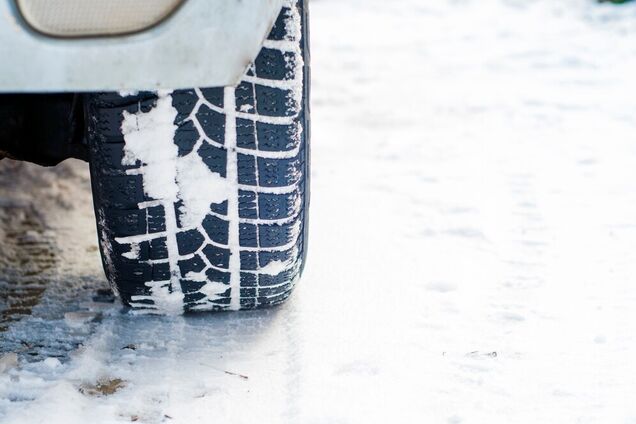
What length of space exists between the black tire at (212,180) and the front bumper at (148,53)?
29 cm

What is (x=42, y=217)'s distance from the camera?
1.89 meters

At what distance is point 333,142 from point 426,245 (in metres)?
0.72

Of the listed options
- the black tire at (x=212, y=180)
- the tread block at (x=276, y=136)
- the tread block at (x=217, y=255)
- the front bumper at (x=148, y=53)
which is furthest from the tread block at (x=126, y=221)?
the front bumper at (x=148, y=53)

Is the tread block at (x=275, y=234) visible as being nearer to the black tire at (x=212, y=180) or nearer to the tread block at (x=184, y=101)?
the black tire at (x=212, y=180)

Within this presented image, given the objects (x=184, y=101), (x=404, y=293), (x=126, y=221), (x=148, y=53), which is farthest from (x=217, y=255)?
(x=148, y=53)

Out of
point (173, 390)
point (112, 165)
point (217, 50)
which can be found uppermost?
point (217, 50)

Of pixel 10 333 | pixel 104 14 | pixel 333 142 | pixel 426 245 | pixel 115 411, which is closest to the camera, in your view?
pixel 104 14

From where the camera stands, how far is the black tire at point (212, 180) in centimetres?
123

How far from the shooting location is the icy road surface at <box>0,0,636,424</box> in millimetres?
1209

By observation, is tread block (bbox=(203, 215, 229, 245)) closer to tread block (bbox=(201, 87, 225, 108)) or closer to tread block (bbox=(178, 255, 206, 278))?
tread block (bbox=(178, 255, 206, 278))

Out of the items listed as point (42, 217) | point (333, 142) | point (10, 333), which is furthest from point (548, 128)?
point (10, 333)

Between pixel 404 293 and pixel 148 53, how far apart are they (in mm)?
772

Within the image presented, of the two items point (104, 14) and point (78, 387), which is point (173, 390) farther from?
point (104, 14)

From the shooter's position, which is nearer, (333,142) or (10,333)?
(10,333)
